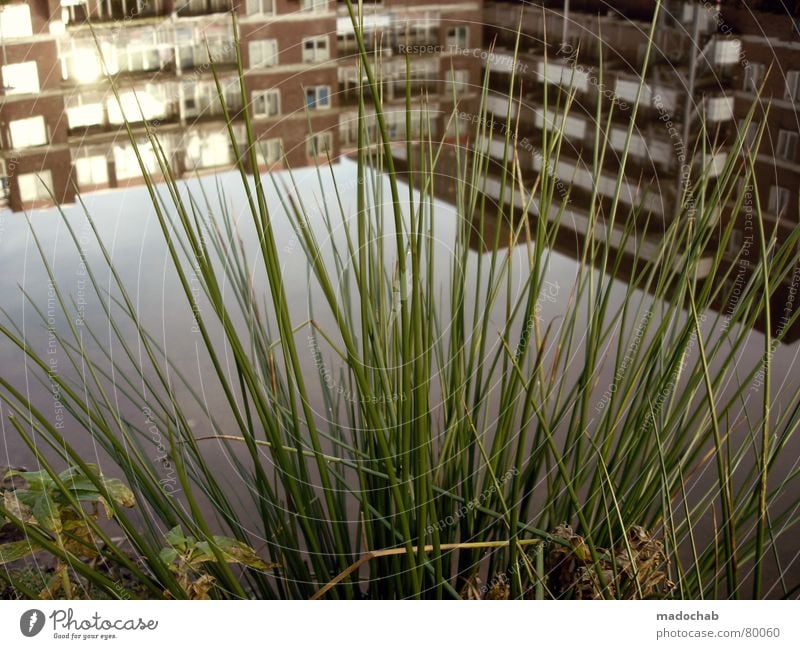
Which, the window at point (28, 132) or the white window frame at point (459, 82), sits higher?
the white window frame at point (459, 82)

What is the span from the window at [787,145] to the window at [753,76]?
0.07 meters

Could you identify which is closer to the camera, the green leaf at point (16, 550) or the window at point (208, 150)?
the green leaf at point (16, 550)

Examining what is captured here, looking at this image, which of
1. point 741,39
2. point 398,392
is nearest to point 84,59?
point 398,392

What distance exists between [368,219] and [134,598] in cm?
52

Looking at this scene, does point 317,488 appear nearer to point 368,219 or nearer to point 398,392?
point 398,392

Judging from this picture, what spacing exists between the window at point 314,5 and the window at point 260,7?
0.04m

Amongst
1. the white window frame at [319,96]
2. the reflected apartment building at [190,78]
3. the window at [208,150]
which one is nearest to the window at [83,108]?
the reflected apartment building at [190,78]

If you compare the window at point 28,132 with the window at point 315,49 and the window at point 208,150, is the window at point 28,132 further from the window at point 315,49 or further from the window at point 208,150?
the window at point 315,49

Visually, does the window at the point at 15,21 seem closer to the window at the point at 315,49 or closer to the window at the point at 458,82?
the window at the point at 315,49

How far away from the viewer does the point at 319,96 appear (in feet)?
3.22

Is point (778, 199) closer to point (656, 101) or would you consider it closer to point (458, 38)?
point (656, 101)

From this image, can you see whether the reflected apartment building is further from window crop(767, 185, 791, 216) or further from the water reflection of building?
window crop(767, 185, 791, 216)

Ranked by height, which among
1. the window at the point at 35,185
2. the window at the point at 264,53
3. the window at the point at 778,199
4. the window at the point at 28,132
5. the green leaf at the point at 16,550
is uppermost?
the window at the point at 264,53

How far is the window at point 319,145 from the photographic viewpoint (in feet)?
3.18
